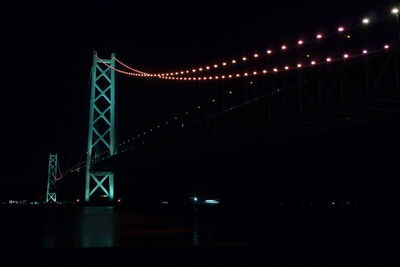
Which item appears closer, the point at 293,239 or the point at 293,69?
the point at 293,239

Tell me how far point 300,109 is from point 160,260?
1472cm

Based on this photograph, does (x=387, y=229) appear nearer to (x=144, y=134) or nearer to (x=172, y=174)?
(x=144, y=134)

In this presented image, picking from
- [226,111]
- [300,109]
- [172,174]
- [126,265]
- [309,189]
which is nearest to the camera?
[126,265]

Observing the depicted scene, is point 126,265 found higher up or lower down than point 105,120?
lower down

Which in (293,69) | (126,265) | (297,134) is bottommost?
(126,265)

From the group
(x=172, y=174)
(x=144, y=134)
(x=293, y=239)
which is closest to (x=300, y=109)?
(x=293, y=239)

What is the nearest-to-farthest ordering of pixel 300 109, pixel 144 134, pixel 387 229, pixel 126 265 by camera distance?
1. pixel 126 265
2. pixel 387 229
3. pixel 300 109
4. pixel 144 134

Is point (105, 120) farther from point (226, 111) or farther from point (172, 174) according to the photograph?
point (226, 111)

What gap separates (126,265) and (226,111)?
67.9 ft

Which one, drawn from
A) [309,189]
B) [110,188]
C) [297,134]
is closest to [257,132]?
[297,134]

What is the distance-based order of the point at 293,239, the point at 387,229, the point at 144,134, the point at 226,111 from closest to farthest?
the point at 293,239 < the point at 387,229 < the point at 226,111 < the point at 144,134

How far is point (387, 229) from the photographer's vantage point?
1221 cm

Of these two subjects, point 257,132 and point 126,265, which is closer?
point 126,265

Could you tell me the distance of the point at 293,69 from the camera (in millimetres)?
22562
